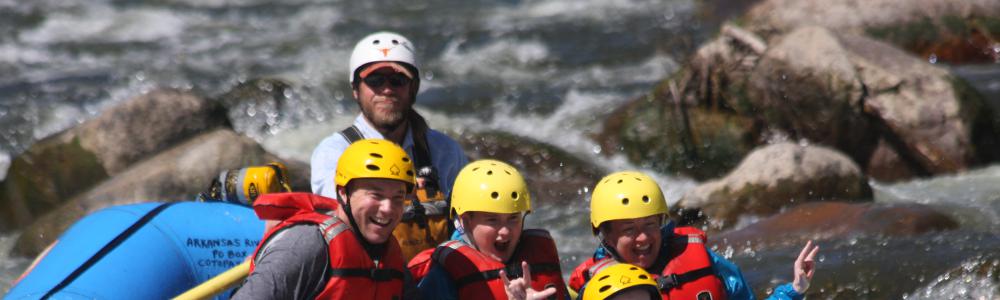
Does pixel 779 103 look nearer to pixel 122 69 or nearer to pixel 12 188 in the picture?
pixel 12 188

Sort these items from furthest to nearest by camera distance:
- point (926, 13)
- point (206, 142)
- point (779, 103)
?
point (926, 13), point (779, 103), point (206, 142)

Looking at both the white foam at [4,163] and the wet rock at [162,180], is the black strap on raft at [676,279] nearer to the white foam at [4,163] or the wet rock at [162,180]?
the wet rock at [162,180]

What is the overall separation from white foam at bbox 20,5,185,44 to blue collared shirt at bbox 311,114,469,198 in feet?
37.9

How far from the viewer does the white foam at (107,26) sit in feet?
54.9

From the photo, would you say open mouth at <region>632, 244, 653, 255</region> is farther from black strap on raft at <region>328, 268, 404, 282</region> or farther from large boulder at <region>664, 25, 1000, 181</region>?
large boulder at <region>664, 25, 1000, 181</region>

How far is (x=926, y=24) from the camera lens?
1388 cm

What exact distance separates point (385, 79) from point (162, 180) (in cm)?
397

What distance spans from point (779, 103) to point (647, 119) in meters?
1.12

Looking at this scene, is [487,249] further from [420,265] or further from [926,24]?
[926,24]

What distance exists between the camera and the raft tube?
551 centimetres

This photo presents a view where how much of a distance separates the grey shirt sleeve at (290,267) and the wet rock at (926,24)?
961 cm

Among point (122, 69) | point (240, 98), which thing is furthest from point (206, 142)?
point (122, 69)

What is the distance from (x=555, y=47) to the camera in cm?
1605

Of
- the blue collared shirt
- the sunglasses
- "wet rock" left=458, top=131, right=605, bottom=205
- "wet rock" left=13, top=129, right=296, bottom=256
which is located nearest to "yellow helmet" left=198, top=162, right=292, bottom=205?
the blue collared shirt
